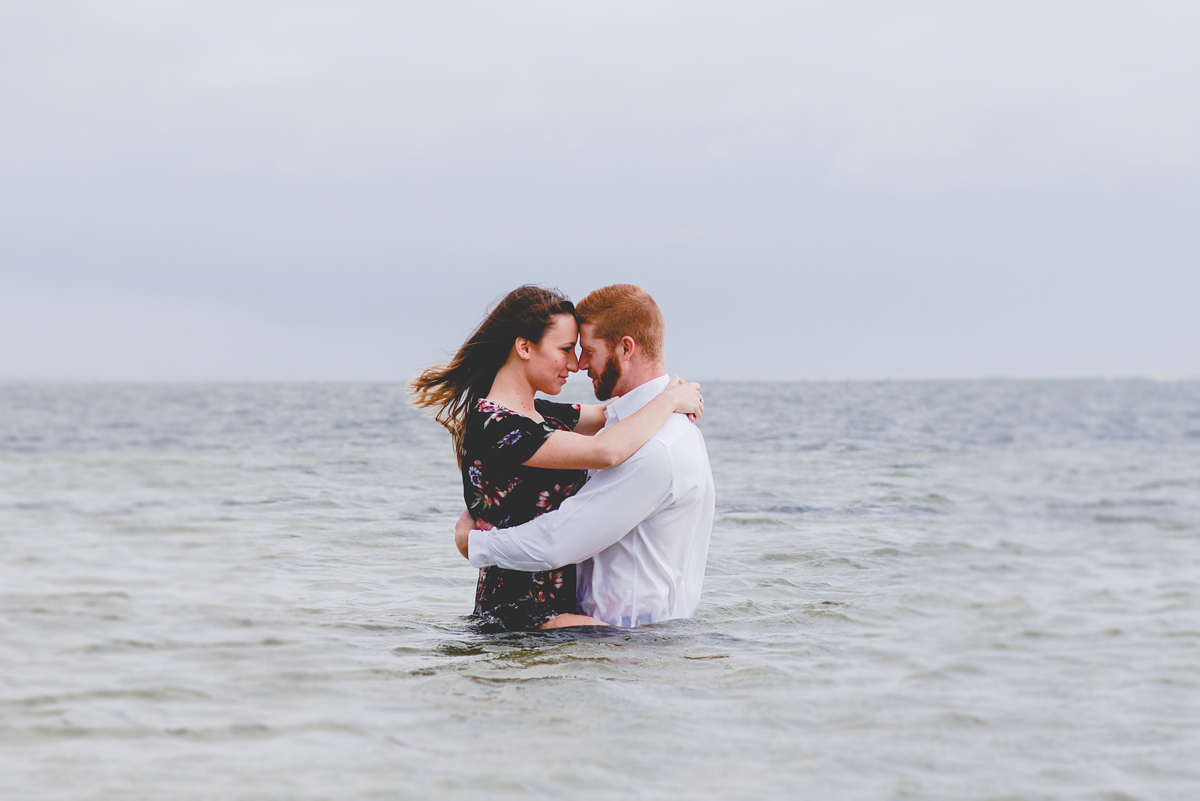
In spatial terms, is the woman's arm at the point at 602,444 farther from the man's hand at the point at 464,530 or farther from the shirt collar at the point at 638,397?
the man's hand at the point at 464,530

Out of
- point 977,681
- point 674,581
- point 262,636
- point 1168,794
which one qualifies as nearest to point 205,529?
point 262,636

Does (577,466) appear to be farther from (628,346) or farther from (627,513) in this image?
(628,346)

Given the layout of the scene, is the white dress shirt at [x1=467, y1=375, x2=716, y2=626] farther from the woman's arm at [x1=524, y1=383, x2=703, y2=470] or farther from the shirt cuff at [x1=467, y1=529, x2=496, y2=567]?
the woman's arm at [x1=524, y1=383, x2=703, y2=470]

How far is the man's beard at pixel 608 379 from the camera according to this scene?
4746 millimetres

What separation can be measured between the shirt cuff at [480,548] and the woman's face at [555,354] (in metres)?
0.79

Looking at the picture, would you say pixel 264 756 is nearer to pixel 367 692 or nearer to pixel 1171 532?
pixel 367 692

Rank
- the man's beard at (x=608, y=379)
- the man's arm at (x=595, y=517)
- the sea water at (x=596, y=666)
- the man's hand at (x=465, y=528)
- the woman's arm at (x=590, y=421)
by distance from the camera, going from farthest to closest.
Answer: the woman's arm at (x=590, y=421) < the man's hand at (x=465, y=528) < the man's beard at (x=608, y=379) < the man's arm at (x=595, y=517) < the sea water at (x=596, y=666)

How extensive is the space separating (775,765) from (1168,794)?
1.30m

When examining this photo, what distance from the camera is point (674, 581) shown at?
4.96 metres

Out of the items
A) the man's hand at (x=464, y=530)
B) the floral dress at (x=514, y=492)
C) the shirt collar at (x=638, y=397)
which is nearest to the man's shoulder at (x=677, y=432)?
the shirt collar at (x=638, y=397)

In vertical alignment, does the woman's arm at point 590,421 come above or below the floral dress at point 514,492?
above

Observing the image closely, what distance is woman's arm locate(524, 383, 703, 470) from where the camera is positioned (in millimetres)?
4414

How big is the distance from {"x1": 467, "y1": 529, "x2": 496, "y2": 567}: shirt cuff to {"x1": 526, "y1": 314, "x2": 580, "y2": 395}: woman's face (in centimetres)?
79

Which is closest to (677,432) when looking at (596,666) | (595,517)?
(595,517)
